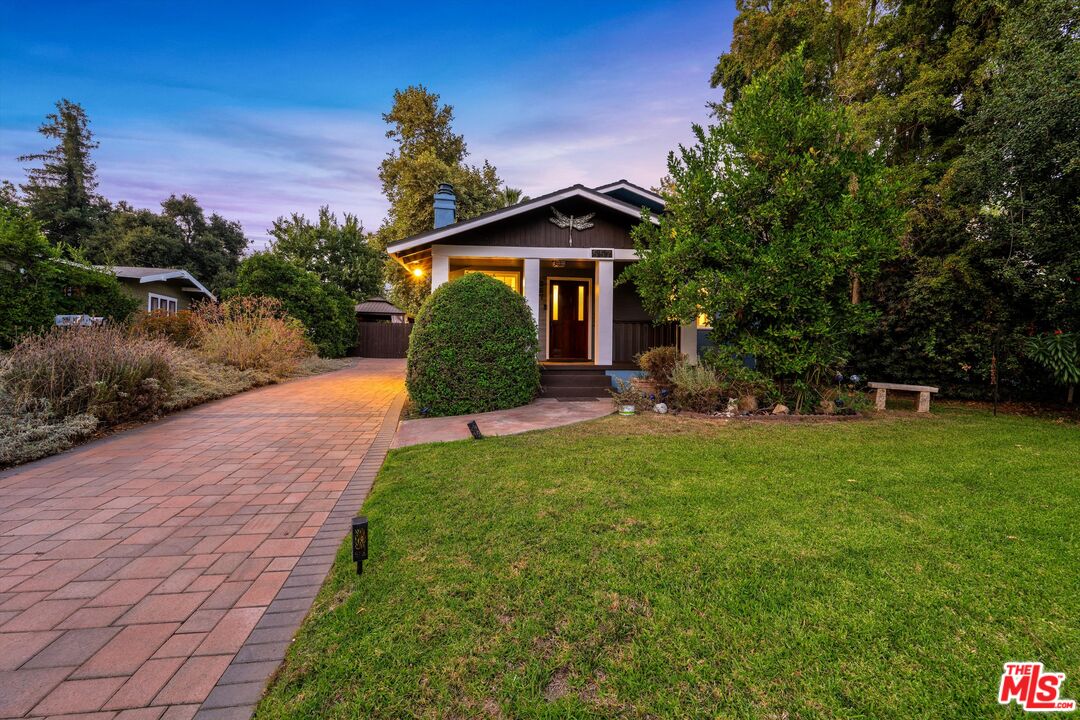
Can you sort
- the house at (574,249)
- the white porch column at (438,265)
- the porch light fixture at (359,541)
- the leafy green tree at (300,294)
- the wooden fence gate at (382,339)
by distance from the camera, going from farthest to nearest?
the wooden fence gate at (382,339) → the leafy green tree at (300,294) → the white porch column at (438,265) → the house at (574,249) → the porch light fixture at (359,541)

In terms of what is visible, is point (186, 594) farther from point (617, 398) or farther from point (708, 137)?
point (708, 137)

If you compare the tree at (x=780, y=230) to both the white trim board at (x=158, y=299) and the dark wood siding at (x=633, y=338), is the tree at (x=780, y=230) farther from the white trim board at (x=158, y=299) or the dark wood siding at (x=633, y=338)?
the white trim board at (x=158, y=299)

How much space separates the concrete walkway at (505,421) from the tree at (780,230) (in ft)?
7.78

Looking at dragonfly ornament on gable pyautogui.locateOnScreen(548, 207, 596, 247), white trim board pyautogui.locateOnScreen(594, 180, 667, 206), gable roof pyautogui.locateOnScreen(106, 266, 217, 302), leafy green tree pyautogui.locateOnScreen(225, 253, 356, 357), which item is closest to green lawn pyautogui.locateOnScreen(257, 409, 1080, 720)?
dragonfly ornament on gable pyautogui.locateOnScreen(548, 207, 596, 247)

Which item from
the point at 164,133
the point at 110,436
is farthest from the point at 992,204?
the point at 164,133

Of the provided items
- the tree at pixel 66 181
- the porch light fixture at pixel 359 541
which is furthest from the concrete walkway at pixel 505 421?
the tree at pixel 66 181

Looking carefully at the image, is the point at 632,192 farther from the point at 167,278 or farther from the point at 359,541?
the point at 167,278

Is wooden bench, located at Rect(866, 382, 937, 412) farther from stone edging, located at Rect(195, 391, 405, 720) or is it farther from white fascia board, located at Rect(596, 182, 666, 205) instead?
stone edging, located at Rect(195, 391, 405, 720)

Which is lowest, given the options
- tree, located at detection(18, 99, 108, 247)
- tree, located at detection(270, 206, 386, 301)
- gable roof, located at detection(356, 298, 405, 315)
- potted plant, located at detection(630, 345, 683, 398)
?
potted plant, located at detection(630, 345, 683, 398)

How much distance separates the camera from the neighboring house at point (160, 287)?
1766 centimetres

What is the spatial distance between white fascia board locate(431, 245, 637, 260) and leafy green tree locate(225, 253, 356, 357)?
31.3 feet

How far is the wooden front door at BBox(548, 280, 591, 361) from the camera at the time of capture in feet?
38.4

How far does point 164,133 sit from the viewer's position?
57.0 ft

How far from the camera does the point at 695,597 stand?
2051mm
